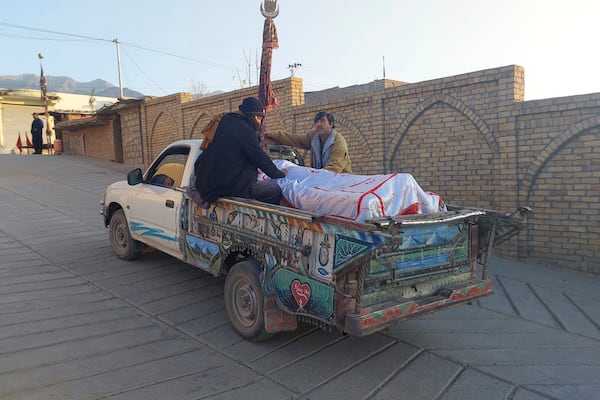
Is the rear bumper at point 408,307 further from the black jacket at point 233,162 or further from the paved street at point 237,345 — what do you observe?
the black jacket at point 233,162

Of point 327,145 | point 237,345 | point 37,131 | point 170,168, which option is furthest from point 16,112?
point 237,345

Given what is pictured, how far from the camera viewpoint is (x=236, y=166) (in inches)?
169


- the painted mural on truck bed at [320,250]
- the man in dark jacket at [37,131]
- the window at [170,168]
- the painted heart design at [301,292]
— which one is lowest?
the painted heart design at [301,292]

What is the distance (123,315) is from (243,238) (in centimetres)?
154

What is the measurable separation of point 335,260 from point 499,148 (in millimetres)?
4985

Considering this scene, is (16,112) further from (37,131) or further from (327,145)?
(327,145)

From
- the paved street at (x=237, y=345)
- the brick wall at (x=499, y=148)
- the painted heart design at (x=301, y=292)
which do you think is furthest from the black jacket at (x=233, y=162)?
the brick wall at (x=499, y=148)

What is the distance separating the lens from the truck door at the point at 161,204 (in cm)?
508

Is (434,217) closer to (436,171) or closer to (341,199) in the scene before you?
(341,199)

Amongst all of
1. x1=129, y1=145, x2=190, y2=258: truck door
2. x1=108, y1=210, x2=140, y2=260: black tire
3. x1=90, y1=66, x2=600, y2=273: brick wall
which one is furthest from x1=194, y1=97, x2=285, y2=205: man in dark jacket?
x1=90, y1=66, x2=600, y2=273: brick wall

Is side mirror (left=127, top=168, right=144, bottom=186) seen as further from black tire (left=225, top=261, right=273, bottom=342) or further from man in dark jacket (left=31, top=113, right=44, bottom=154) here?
man in dark jacket (left=31, top=113, right=44, bottom=154)

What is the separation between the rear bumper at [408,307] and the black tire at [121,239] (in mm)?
3883

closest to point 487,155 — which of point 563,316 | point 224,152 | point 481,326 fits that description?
point 563,316

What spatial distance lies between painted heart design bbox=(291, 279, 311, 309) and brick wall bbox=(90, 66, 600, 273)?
469 centimetres
